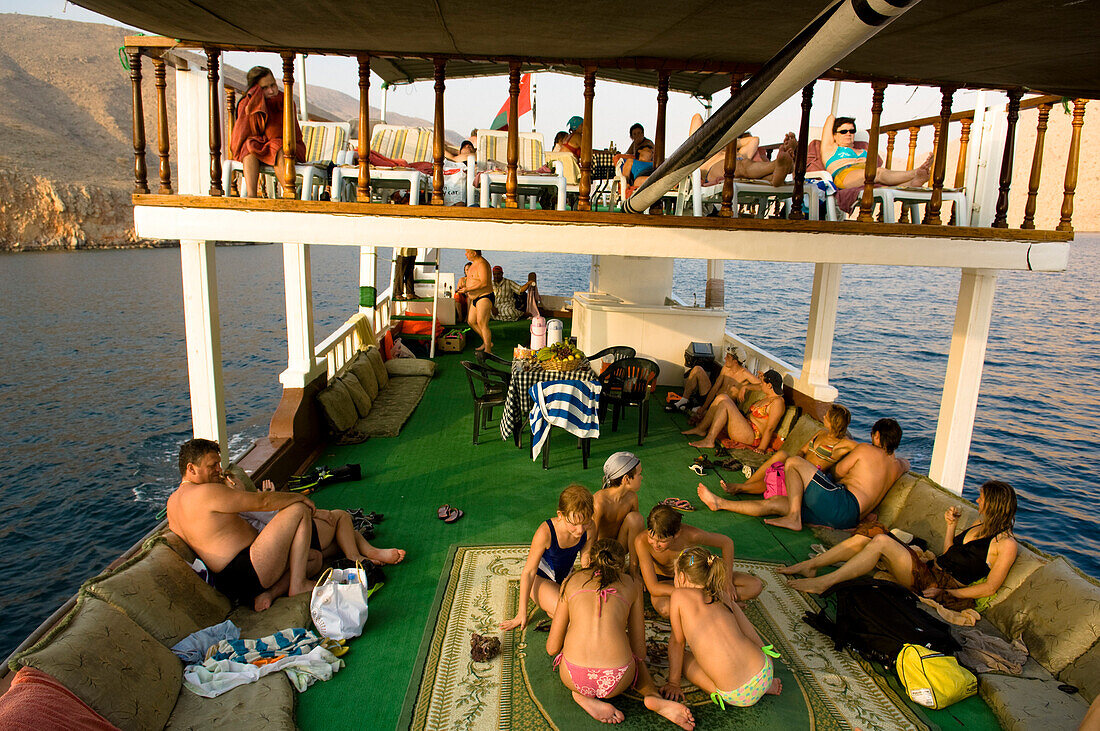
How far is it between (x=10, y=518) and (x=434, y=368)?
8.33 metres

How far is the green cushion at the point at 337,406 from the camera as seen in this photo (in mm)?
6785

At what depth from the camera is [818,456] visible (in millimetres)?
5629

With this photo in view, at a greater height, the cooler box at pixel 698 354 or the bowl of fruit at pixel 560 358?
the bowl of fruit at pixel 560 358

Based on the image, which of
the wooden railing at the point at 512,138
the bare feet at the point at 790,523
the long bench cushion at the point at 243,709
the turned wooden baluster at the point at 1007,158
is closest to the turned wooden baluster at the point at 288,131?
the wooden railing at the point at 512,138

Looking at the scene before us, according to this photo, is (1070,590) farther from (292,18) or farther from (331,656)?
(292,18)

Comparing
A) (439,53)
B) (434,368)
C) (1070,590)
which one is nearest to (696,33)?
(439,53)

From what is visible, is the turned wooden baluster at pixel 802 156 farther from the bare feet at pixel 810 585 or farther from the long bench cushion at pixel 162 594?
the long bench cushion at pixel 162 594

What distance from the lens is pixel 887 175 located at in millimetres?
5246

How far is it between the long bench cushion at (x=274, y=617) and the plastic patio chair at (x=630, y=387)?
382 cm

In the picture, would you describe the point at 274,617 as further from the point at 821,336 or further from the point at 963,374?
the point at 821,336

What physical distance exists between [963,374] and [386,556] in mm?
5146

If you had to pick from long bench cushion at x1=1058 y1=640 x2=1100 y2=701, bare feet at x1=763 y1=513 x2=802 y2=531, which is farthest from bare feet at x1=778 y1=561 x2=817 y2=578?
long bench cushion at x1=1058 y1=640 x2=1100 y2=701

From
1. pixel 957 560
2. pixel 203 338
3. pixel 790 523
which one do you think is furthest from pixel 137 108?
pixel 957 560

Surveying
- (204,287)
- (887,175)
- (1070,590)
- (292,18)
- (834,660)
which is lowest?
(834,660)
